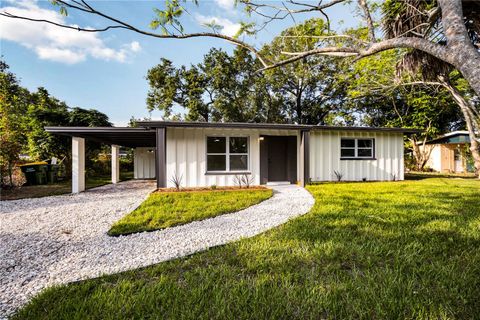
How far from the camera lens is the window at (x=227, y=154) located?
8.88m

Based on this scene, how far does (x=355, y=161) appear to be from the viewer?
10.3 metres

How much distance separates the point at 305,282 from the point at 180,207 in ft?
13.1

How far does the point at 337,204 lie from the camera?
5.62m

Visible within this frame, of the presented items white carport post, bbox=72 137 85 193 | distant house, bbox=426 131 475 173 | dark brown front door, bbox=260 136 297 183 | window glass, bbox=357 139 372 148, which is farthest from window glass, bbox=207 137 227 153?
distant house, bbox=426 131 475 173

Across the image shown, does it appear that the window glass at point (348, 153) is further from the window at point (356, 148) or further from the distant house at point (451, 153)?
the distant house at point (451, 153)

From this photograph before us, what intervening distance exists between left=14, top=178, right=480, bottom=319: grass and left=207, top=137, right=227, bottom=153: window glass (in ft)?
18.5

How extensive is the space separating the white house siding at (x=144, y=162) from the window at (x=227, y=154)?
6766 mm

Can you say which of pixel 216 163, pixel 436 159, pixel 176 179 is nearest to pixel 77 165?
pixel 176 179

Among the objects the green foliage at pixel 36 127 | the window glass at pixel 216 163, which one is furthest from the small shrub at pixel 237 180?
the green foliage at pixel 36 127

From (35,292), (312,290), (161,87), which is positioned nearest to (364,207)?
(312,290)

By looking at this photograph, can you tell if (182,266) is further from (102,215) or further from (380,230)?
(102,215)

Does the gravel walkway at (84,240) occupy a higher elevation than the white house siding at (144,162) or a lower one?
lower

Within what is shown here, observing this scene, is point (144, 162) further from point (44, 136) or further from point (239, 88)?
point (239, 88)

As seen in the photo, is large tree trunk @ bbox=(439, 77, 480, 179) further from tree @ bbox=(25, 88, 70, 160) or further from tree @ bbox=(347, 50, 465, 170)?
tree @ bbox=(25, 88, 70, 160)
